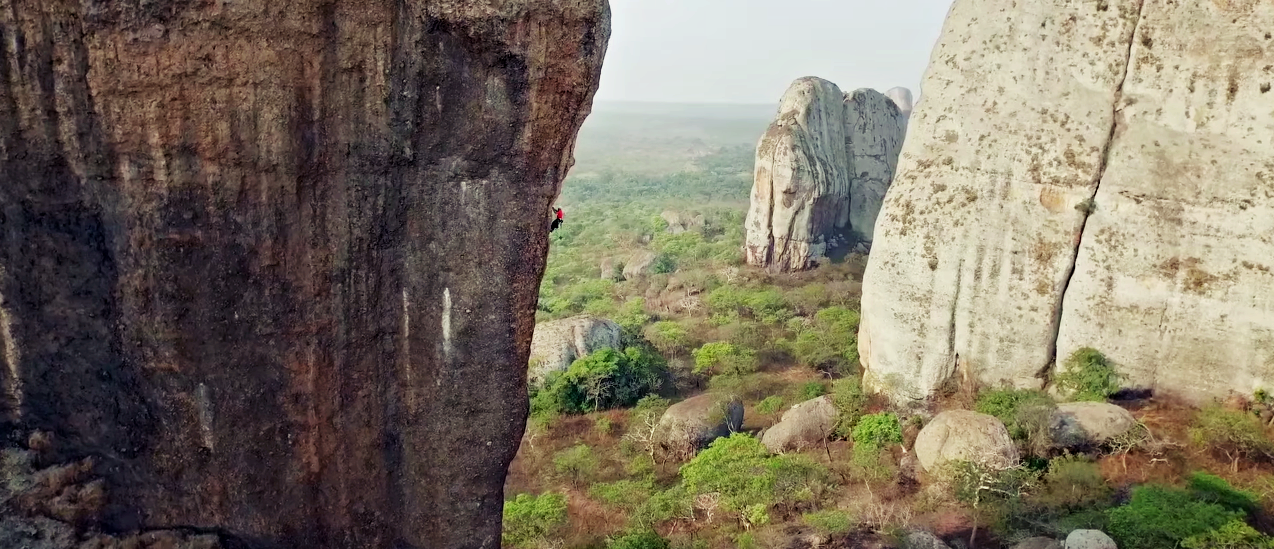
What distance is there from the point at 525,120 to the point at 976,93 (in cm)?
1254

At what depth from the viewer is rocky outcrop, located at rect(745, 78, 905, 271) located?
105 feet

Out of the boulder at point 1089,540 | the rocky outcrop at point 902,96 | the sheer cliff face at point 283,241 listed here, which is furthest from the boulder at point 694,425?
the rocky outcrop at point 902,96

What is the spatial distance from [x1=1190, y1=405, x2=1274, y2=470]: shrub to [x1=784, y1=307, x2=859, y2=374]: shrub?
8323 millimetres

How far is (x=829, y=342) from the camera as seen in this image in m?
22.3

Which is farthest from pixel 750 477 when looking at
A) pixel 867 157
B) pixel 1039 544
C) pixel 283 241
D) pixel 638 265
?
pixel 867 157

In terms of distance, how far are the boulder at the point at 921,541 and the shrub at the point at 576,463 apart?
255 inches

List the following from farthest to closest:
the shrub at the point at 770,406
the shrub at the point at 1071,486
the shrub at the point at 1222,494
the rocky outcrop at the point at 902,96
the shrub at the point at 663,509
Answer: the rocky outcrop at the point at 902,96 → the shrub at the point at 770,406 → the shrub at the point at 663,509 → the shrub at the point at 1071,486 → the shrub at the point at 1222,494

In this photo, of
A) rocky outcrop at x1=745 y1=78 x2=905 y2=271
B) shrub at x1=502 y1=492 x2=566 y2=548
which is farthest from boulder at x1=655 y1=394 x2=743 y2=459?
rocky outcrop at x1=745 y1=78 x2=905 y2=271

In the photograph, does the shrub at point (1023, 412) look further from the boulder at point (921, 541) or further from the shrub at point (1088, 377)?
the boulder at point (921, 541)

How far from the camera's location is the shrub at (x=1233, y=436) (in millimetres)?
12508

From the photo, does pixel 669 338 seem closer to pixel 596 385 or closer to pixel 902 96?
pixel 596 385

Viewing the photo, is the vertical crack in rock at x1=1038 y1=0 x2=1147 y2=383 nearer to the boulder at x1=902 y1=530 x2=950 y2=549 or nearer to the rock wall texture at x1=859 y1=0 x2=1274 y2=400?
the rock wall texture at x1=859 y1=0 x2=1274 y2=400

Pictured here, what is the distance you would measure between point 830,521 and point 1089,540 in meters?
3.44

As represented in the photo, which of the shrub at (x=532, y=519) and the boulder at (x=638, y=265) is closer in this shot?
the shrub at (x=532, y=519)
